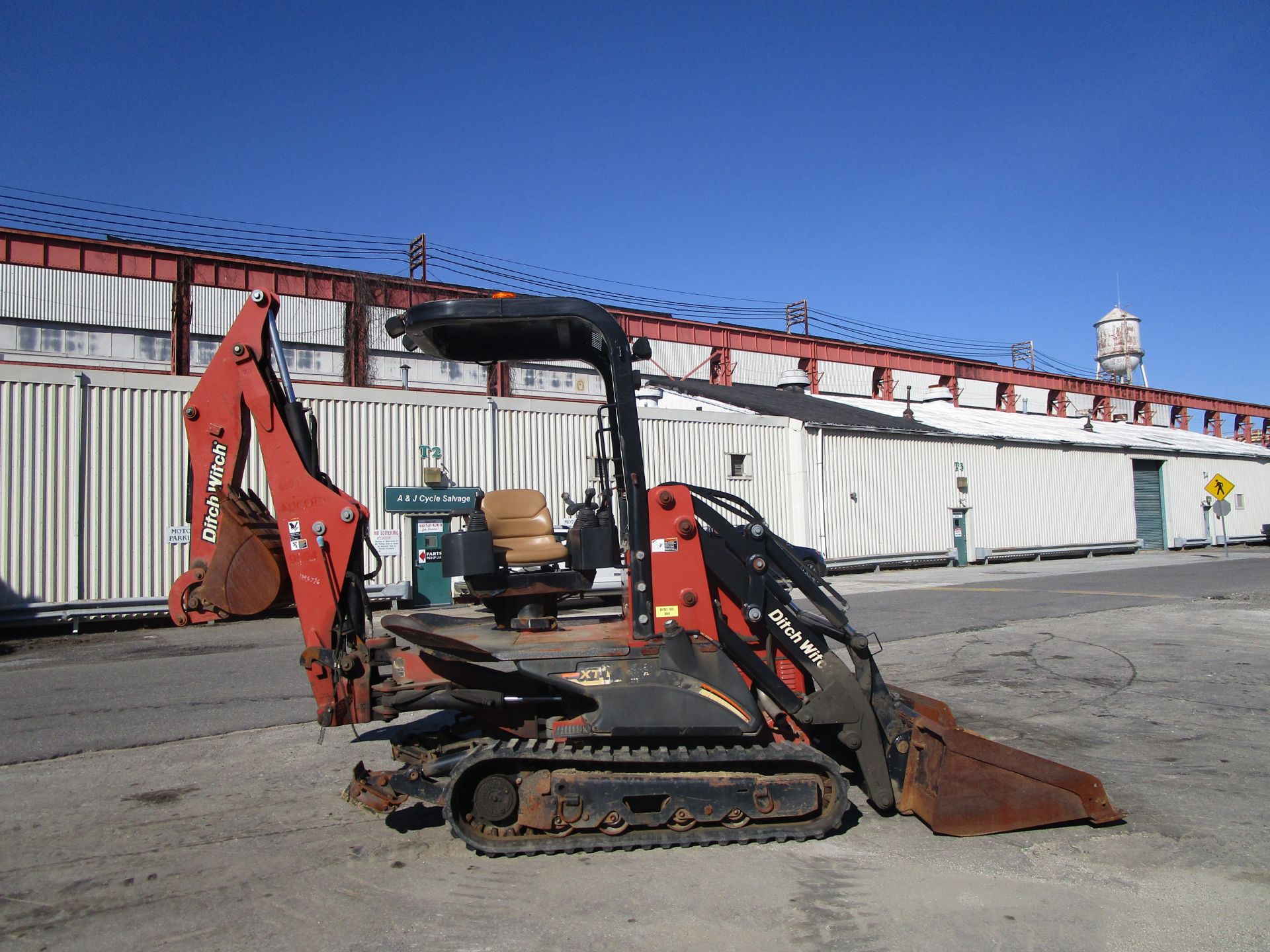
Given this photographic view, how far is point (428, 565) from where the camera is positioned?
639 inches

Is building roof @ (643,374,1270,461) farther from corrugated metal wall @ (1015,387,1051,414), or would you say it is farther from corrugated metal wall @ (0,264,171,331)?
corrugated metal wall @ (0,264,171,331)

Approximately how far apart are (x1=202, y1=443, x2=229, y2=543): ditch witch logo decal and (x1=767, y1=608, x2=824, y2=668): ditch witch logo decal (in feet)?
10.5

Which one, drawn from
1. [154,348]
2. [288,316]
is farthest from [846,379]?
[154,348]

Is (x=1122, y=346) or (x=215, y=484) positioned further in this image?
(x=1122, y=346)

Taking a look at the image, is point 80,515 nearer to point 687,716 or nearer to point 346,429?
point 346,429

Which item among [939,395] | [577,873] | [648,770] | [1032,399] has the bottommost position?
[577,873]

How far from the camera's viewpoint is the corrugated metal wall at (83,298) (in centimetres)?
2412

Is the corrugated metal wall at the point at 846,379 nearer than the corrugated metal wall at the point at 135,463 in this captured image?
No

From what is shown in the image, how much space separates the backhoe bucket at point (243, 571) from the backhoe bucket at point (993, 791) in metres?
3.62

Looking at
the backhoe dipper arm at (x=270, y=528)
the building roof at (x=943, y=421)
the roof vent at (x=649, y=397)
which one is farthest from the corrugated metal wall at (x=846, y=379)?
the backhoe dipper arm at (x=270, y=528)

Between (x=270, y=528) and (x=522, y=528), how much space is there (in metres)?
1.44

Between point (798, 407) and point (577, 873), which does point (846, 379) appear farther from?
point (577, 873)

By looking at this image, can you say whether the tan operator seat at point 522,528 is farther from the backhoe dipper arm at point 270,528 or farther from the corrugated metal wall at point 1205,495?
the corrugated metal wall at point 1205,495

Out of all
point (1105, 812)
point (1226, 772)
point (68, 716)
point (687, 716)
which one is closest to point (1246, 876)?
point (1105, 812)
